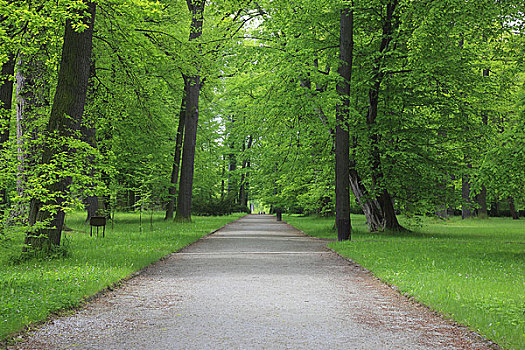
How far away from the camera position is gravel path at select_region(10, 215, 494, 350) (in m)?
5.51

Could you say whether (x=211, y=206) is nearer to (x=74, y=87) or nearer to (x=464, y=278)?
(x=74, y=87)

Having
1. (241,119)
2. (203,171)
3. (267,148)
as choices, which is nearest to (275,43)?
(241,119)

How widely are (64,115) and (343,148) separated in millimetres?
10095

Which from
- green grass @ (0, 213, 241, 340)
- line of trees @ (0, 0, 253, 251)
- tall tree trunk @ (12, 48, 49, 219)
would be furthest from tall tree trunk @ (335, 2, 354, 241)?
tall tree trunk @ (12, 48, 49, 219)

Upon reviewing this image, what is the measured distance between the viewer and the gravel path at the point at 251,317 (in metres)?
5.51

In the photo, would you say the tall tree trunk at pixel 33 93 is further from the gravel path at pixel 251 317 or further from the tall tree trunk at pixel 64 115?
the gravel path at pixel 251 317

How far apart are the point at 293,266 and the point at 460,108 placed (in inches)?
492

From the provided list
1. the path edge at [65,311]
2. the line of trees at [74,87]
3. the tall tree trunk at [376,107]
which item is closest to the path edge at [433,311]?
the path edge at [65,311]

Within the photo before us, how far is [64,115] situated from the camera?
464 inches

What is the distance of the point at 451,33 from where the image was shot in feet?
62.2

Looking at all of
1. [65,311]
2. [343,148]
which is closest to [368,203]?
[343,148]

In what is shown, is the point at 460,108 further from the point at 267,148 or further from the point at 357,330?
the point at 357,330

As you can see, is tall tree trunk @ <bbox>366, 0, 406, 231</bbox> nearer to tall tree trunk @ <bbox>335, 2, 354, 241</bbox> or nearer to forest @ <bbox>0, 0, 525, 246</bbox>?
forest @ <bbox>0, 0, 525, 246</bbox>

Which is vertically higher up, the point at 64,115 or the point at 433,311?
the point at 64,115
